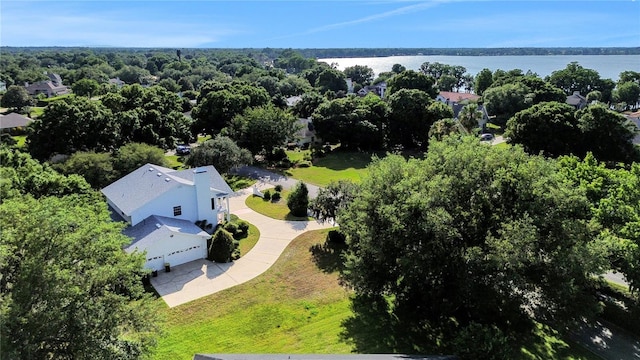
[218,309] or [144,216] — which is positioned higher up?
[144,216]

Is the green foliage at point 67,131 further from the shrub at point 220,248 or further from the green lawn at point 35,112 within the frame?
the green lawn at point 35,112

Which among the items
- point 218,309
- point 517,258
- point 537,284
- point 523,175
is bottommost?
point 218,309

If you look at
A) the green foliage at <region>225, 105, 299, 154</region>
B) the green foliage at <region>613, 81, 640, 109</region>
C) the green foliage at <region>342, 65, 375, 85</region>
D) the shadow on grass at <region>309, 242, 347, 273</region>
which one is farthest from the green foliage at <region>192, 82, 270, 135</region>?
the green foliage at <region>342, 65, 375, 85</region>

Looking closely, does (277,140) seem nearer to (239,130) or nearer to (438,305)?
(239,130)

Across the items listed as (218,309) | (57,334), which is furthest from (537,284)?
(57,334)

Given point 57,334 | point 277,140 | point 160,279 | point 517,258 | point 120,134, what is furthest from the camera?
point 277,140

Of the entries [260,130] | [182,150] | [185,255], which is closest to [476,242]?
[185,255]
